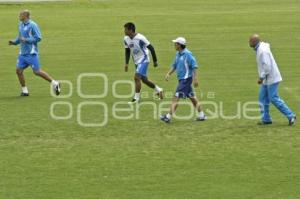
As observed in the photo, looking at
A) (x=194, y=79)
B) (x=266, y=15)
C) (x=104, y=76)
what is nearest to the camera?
(x=194, y=79)

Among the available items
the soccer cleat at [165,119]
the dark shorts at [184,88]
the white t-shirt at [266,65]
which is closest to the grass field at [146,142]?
the soccer cleat at [165,119]

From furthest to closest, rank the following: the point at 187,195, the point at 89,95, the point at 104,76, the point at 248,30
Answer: the point at 248,30, the point at 104,76, the point at 89,95, the point at 187,195

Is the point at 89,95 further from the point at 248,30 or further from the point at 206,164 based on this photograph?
the point at 248,30

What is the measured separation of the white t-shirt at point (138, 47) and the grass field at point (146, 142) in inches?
42.8

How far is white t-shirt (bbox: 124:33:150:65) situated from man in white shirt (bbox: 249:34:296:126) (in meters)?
4.29

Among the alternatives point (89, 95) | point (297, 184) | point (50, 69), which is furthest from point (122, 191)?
point (50, 69)

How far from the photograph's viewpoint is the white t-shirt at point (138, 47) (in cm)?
2075

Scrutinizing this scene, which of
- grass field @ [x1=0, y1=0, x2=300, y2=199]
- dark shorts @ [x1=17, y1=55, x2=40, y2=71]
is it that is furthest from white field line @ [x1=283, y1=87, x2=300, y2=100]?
dark shorts @ [x1=17, y1=55, x2=40, y2=71]

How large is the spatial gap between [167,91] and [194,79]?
4.55 meters

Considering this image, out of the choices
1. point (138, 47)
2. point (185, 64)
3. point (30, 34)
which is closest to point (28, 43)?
point (30, 34)

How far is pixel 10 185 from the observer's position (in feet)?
42.9

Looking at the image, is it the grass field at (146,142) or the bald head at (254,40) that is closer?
the grass field at (146,142)

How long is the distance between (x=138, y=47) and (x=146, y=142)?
520 centimetres

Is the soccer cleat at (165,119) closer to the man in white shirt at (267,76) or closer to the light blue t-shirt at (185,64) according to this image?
the light blue t-shirt at (185,64)
